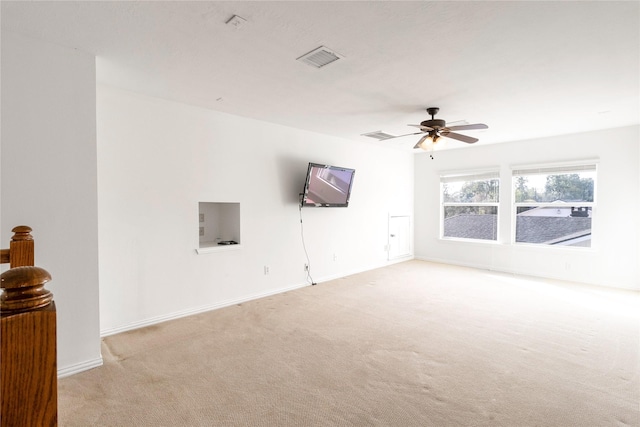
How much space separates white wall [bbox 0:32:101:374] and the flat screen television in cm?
277

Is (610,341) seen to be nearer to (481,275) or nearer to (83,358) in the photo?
(481,275)

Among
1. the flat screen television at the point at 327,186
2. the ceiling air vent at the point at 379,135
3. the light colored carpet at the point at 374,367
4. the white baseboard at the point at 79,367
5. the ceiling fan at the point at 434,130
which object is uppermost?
the ceiling air vent at the point at 379,135

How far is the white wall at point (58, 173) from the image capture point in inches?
90.1

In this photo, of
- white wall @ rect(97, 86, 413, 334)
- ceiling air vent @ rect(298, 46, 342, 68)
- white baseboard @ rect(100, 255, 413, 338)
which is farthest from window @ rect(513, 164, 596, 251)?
ceiling air vent @ rect(298, 46, 342, 68)

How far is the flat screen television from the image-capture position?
4836 mm

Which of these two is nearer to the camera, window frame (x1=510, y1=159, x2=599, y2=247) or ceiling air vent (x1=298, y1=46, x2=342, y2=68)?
ceiling air vent (x1=298, y1=46, x2=342, y2=68)

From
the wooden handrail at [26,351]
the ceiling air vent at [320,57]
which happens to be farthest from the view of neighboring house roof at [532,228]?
the wooden handrail at [26,351]

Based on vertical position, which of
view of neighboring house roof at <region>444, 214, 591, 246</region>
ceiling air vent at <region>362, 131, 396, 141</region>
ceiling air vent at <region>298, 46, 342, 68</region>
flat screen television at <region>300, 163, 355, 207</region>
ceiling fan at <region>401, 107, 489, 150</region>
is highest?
ceiling air vent at <region>362, 131, 396, 141</region>

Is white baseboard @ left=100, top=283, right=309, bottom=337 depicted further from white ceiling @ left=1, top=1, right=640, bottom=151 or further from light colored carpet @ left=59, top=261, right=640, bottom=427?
white ceiling @ left=1, top=1, right=640, bottom=151

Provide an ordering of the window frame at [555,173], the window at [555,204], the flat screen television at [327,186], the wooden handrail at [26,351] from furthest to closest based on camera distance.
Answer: the window at [555,204] → the window frame at [555,173] → the flat screen television at [327,186] → the wooden handrail at [26,351]

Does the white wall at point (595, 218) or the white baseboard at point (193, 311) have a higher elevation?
the white wall at point (595, 218)

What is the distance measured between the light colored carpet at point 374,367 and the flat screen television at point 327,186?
1.56 meters

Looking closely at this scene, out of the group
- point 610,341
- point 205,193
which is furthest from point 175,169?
point 610,341

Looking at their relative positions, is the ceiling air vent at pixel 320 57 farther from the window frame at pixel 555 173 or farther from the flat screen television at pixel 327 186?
the window frame at pixel 555 173
